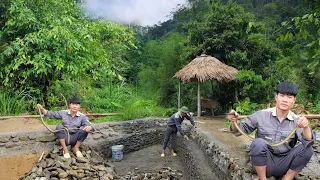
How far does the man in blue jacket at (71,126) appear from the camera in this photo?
196 inches

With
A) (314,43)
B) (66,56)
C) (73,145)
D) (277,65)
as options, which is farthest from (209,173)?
(277,65)

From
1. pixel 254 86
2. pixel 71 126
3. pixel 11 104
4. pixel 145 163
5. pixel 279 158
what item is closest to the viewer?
pixel 279 158

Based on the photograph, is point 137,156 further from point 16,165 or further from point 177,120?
point 16,165

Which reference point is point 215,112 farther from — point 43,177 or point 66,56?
point 43,177

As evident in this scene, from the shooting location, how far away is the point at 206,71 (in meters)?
9.38

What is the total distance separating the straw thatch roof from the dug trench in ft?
5.32

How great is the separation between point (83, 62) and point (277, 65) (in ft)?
25.0

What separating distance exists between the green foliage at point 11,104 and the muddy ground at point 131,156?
0.67 m

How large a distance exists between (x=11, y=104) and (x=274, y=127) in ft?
22.4

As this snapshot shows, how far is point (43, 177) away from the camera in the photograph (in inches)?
177

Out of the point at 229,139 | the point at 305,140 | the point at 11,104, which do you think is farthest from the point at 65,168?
the point at 305,140

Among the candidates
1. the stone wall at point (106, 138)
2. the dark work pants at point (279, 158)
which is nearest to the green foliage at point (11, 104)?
the stone wall at point (106, 138)

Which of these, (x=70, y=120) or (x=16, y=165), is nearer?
(x=16, y=165)

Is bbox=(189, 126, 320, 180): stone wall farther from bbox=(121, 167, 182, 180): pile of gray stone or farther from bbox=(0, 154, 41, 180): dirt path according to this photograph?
bbox=(0, 154, 41, 180): dirt path
